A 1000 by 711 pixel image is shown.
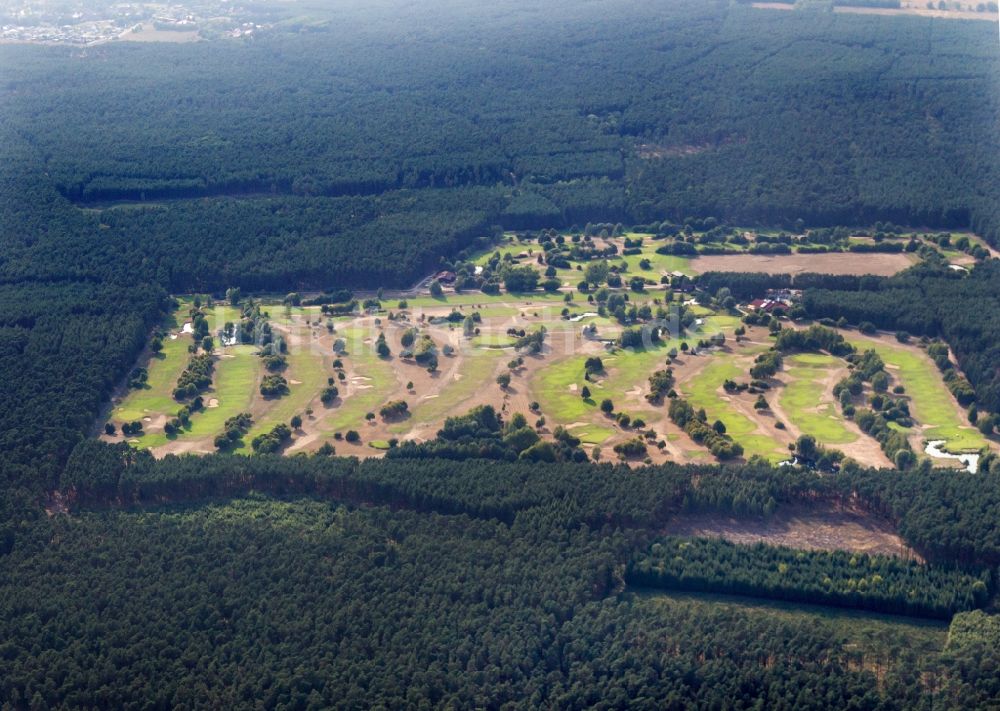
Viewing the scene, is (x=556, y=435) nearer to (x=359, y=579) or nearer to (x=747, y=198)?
(x=359, y=579)

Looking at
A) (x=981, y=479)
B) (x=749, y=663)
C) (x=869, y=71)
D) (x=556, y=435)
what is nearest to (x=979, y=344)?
(x=981, y=479)

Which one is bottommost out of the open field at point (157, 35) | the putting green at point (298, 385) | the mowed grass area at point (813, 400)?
the mowed grass area at point (813, 400)

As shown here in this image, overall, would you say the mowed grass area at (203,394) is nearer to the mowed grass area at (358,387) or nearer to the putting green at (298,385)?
the putting green at (298,385)

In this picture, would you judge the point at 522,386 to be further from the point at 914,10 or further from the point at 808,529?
the point at 914,10

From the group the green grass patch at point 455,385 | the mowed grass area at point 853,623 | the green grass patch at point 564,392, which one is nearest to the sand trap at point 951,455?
the mowed grass area at point 853,623

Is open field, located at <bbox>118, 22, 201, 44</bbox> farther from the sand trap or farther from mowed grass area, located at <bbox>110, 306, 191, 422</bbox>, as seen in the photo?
the sand trap
